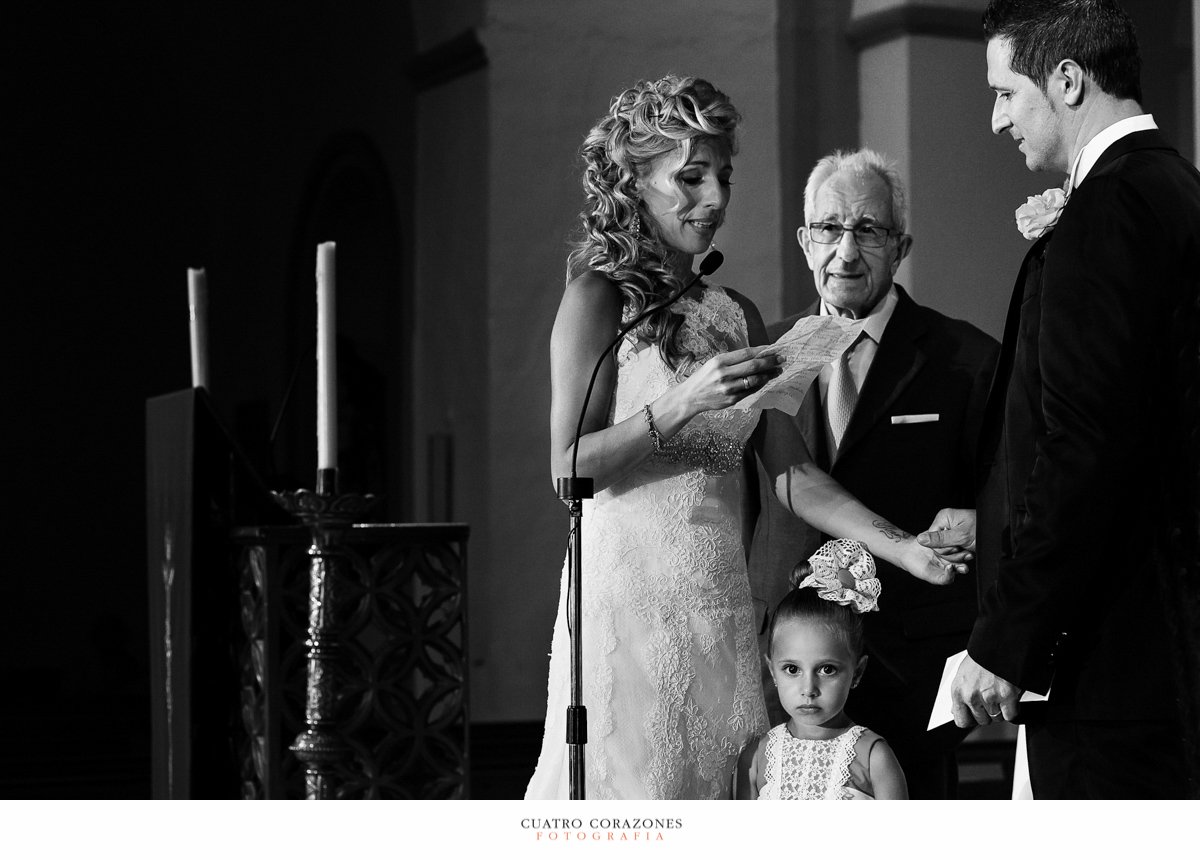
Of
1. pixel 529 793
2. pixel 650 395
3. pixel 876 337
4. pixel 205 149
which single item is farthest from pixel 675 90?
→ pixel 205 149

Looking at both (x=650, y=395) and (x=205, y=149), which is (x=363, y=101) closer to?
(x=205, y=149)

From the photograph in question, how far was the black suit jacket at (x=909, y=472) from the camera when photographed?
3.08 m

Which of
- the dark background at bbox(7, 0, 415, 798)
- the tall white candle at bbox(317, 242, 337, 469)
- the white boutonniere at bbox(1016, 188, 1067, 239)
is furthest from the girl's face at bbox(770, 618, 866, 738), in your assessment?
the dark background at bbox(7, 0, 415, 798)

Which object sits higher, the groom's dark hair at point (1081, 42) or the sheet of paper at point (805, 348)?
the groom's dark hair at point (1081, 42)

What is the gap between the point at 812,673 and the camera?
267 centimetres

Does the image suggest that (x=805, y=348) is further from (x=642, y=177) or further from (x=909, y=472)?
(x=909, y=472)

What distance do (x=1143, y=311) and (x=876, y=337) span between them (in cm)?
112

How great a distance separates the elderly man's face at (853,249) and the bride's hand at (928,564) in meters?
0.61

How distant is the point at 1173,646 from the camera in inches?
84.0

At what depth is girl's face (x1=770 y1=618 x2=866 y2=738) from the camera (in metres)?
2.63

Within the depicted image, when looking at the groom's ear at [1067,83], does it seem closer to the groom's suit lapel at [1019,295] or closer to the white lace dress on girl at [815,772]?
the groom's suit lapel at [1019,295]

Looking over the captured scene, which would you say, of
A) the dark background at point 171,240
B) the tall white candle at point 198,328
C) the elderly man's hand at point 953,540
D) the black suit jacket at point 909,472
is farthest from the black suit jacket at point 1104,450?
the dark background at point 171,240

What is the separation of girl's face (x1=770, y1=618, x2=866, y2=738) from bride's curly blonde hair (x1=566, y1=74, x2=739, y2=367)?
1.66 ft

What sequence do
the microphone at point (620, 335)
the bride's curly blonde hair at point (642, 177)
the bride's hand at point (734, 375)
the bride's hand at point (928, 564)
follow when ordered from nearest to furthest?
the microphone at point (620, 335) < the bride's hand at point (734, 375) < the bride's curly blonde hair at point (642, 177) < the bride's hand at point (928, 564)
